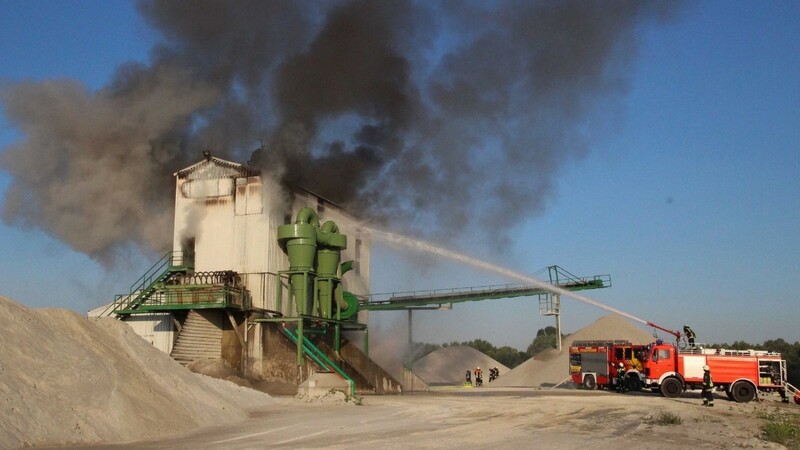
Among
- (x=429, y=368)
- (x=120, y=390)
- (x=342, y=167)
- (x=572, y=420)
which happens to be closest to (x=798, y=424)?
(x=572, y=420)

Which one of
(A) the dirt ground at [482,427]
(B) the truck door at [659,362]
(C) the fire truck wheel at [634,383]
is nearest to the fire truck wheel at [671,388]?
(B) the truck door at [659,362]

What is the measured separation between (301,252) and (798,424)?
23.7 meters

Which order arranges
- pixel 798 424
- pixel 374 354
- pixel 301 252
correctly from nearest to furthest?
pixel 798 424 < pixel 301 252 < pixel 374 354

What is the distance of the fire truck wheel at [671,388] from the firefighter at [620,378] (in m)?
3.92

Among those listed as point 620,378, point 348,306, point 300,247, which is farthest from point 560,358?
point 300,247

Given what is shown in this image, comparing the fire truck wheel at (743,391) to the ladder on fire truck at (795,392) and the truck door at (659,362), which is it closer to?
the ladder on fire truck at (795,392)

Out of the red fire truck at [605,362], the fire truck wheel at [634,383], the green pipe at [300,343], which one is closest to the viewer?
the green pipe at [300,343]

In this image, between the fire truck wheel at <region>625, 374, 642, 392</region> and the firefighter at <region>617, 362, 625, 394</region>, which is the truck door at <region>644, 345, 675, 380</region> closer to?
the fire truck wheel at <region>625, 374, 642, 392</region>

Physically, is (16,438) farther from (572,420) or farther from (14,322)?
(572,420)

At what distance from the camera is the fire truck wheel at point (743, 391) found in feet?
103

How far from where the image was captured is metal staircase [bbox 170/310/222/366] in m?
34.2

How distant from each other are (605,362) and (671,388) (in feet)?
20.9

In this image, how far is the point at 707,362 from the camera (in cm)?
3219

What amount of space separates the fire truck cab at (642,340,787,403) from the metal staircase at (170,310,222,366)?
799 inches
